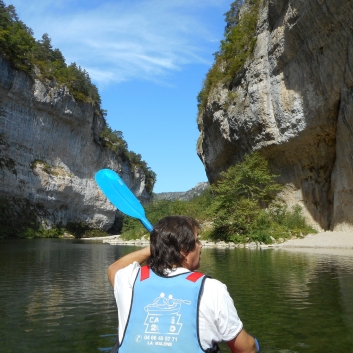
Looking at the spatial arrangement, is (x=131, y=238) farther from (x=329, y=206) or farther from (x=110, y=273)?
(x=110, y=273)

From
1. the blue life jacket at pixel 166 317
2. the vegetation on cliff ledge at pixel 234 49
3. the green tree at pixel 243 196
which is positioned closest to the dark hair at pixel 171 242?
the blue life jacket at pixel 166 317

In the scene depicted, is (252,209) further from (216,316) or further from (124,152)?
(124,152)

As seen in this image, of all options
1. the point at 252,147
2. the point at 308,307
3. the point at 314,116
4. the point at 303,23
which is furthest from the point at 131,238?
the point at 308,307

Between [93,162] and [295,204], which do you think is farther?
A: [93,162]

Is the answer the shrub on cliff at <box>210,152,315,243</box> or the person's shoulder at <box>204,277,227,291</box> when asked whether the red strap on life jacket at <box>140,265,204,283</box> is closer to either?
the person's shoulder at <box>204,277,227,291</box>

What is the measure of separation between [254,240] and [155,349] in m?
24.2

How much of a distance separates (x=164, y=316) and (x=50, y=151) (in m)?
54.1

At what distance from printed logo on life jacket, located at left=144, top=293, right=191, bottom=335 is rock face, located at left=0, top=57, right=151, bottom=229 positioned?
45953 mm

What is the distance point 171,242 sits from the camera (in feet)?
7.30

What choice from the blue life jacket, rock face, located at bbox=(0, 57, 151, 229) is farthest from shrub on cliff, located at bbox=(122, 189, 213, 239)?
the blue life jacket

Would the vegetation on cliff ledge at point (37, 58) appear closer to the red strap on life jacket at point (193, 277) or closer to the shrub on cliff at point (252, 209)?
the shrub on cliff at point (252, 209)

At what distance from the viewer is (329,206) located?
26.9 metres

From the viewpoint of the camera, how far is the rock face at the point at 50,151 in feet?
153

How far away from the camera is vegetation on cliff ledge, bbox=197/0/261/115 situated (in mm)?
30375
